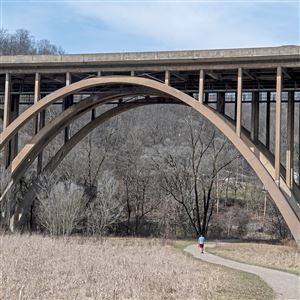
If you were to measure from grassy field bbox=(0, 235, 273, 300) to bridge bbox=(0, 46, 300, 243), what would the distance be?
26.2 ft

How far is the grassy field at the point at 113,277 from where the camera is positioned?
1312 cm

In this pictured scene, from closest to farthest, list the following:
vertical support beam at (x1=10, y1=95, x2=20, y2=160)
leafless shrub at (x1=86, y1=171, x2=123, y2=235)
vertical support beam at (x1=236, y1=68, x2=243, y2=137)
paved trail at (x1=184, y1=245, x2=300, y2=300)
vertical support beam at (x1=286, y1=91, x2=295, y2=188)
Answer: paved trail at (x1=184, y1=245, x2=300, y2=300)
vertical support beam at (x1=236, y1=68, x2=243, y2=137)
vertical support beam at (x1=286, y1=91, x2=295, y2=188)
vertical support beam at (x1=10, y1=95, x2=20, y2=160)
leafless shrub at (x1=86, y1=171, x2=123, y2=235)

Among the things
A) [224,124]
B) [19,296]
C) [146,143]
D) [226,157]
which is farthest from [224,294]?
[146,143]

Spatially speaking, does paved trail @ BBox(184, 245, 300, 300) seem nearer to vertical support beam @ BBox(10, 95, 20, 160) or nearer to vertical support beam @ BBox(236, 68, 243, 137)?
vertical support beam @ BBox(236, 68, 243, 137)

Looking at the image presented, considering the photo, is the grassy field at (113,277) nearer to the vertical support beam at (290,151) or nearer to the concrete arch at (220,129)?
the concrete arch at (220,129)

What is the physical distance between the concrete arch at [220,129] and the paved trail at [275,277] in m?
4.13

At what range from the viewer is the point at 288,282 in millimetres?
16406

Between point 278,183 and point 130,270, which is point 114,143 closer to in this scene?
point 278,183

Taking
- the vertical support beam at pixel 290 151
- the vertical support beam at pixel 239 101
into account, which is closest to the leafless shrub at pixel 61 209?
the vertical support beam at pixel 239 101

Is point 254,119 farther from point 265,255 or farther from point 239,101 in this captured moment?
point 265,255

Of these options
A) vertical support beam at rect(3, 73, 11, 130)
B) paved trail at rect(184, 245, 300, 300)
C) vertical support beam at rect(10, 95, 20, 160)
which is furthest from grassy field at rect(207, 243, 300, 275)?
vertical support beam at rect(10, 95, 20, 160)

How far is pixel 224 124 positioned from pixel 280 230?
1958 cm

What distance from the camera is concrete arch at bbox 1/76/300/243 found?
1004 inches

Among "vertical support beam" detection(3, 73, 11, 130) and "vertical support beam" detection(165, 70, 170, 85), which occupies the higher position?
"vertical support beam" detection(165, 70, 170, 85)
